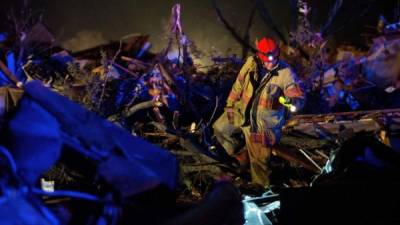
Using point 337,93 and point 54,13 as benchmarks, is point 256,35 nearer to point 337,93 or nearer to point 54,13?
point 337,93

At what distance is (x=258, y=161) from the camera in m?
5.86

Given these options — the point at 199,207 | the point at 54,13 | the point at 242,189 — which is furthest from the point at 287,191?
the point at 54,13

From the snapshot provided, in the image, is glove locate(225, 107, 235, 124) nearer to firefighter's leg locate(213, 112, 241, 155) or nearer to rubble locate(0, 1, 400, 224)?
firefighter's leg locate(213, 112, 241, 155)

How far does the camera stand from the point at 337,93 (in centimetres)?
979

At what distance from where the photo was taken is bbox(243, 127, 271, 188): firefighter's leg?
580cm

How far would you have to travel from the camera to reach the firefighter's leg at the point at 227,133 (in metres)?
6.44

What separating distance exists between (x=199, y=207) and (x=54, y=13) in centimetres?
936

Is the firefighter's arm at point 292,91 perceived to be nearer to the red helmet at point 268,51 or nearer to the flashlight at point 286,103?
the flashlight at point 286,103

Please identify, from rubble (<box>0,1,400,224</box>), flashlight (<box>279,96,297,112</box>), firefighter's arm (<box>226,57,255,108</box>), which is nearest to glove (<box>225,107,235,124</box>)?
firefighter's arm (<box>226,57,255,108</box>)

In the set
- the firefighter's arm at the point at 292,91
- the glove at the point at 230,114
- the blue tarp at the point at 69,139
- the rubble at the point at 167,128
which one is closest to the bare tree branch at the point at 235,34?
the rubble at the point at 167,128

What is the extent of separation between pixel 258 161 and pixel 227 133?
833mm

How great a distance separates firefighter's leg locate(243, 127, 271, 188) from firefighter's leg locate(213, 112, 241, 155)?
0.53 m

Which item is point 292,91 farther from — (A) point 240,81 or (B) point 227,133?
(B) point 227,133

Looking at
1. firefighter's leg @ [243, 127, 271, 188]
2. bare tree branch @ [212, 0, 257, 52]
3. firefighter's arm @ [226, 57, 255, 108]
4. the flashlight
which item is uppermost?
bare tree branch @ [212, 0, 257, 52]
